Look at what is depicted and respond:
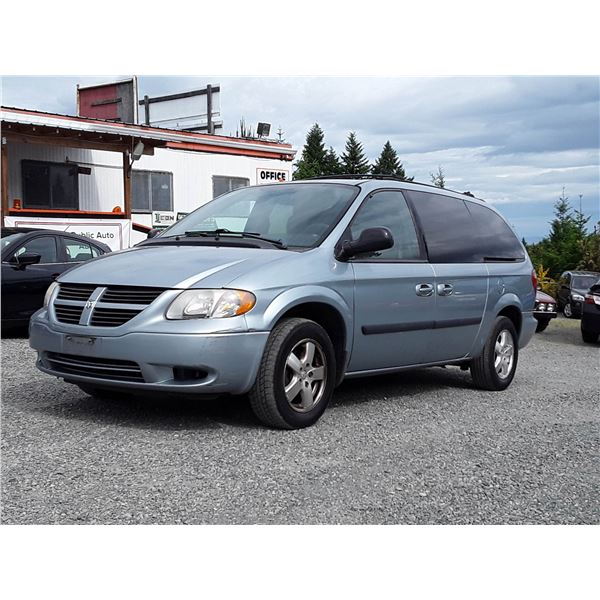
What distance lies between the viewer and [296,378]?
219 inches

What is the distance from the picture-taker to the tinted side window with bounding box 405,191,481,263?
23.2ft

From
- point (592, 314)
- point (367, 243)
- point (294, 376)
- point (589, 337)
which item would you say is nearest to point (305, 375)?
point (294, 376)

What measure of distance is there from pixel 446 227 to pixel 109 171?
14.3m

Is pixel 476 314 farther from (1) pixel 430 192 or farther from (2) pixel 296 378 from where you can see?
(2) pixel 296 378

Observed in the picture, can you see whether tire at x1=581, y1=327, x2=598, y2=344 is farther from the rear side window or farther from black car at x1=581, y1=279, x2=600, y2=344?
the rear side window

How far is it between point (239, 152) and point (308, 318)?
17181 mm

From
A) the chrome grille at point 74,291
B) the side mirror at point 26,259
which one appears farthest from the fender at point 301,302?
the side mirror at point 26,259

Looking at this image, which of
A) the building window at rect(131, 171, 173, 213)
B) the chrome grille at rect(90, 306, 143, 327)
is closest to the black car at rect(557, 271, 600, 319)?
the building window at rect(131, 171, 173, 213)

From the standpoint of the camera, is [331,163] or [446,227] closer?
[446,227]

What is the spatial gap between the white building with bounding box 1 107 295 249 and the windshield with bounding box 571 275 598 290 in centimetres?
1004

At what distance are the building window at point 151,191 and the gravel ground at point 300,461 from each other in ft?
44.8

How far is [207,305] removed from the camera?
205 inches

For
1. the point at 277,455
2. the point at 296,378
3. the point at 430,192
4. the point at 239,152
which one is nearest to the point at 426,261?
the point at 430,192

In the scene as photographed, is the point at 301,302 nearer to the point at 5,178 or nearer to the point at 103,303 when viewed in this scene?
the point at 103,303
